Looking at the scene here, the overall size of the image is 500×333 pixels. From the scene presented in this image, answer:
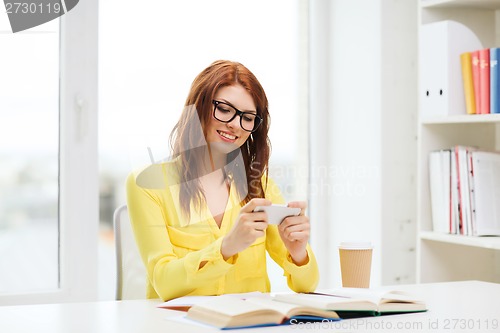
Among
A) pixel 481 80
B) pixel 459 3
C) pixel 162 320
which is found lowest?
pixel 162 320

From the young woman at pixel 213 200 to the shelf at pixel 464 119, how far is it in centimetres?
80

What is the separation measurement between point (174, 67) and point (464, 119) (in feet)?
3.90

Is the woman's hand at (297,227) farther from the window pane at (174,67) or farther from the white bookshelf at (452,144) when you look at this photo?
the window pane at (174,67)

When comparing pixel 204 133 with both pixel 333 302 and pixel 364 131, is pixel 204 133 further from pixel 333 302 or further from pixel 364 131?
pixel 364 131

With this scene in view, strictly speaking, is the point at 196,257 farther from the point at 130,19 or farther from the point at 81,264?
the point at 130,19

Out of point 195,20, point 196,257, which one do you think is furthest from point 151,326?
point 195,20

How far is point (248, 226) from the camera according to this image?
164 cm

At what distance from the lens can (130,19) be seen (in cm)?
289

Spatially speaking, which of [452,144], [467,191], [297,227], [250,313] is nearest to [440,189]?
[467,191]

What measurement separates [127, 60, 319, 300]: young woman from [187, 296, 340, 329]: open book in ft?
0.87

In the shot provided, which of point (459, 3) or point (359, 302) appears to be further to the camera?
point (459, 3)

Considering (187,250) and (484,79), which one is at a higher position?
(484,79)

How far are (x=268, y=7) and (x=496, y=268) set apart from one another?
1.47 metres

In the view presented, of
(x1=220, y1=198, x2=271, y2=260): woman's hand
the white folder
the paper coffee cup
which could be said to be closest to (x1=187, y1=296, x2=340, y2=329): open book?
(x1=220, y1=198, x2=271, y2=260): woman's hand
